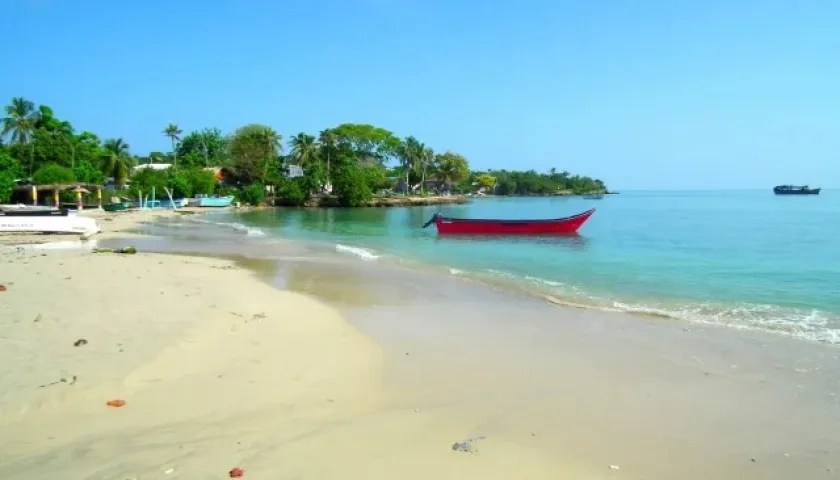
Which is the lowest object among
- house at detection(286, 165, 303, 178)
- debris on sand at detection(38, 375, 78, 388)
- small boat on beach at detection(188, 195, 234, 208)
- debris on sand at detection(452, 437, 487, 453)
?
debris on sand at detection(452, 437, 487, 453)

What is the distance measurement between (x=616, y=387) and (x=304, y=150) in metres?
83.5

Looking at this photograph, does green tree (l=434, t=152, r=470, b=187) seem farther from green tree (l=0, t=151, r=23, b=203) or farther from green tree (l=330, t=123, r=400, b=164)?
green tree (l=0, t=151, r=23, b=203)

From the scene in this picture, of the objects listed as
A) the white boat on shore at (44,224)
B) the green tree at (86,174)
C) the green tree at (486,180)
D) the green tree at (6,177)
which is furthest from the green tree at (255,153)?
the green tree at (486,180)

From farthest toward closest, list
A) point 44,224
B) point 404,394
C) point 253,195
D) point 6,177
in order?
point 253,195, point 6,177, point 44,224, point 404,394

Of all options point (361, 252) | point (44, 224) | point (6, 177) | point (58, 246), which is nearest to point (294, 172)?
point (6, 177)

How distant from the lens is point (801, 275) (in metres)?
17.8

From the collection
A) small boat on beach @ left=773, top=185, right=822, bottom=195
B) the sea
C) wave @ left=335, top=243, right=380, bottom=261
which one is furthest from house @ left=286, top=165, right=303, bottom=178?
small boat on beach @ left=773, top=185, right=822, bottom=195

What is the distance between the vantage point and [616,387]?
6668 mm

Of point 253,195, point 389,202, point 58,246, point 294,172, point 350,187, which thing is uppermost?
point 294,172

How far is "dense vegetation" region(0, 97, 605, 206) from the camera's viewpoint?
58.5 m

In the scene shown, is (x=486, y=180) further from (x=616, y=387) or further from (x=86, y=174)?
(x=616, y=387)

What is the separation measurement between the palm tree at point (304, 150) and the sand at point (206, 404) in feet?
256

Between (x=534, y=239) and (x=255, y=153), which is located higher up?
(x=255, y=153)

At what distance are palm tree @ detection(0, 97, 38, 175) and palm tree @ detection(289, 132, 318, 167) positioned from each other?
34561 millimetres
